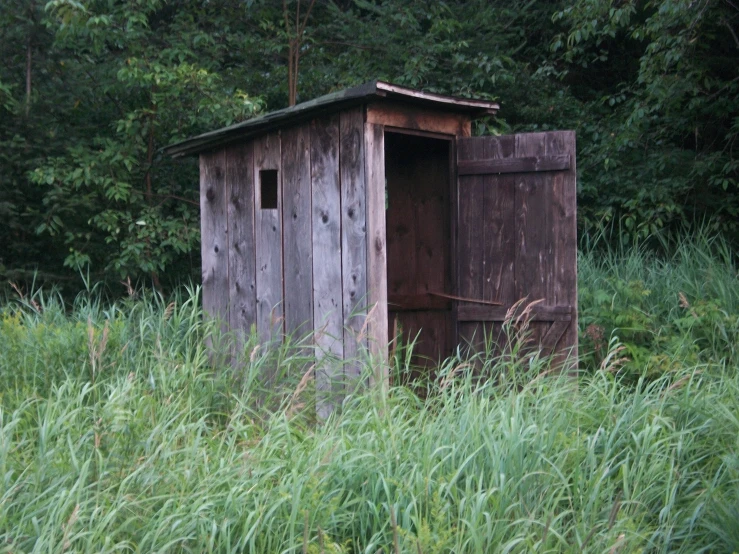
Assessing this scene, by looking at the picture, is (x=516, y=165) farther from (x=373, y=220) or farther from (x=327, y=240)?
(x=327, y=240)

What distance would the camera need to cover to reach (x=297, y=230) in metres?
5.29

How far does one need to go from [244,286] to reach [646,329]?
2.95 metres

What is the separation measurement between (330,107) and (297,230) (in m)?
0.84

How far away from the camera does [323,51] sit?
10180mm

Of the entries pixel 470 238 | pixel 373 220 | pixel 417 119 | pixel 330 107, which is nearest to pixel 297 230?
pixel 373 220

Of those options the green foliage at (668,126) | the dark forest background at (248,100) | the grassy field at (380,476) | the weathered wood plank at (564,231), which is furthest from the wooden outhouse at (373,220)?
the green foliage at (668,126)

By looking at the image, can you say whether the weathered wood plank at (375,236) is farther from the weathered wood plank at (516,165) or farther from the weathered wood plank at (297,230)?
the weathered wood plank at (516,165)

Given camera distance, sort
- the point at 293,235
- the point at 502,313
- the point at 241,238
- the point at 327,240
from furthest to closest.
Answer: the point at 241,238 → the point at 502,313 → the point at 293,235 → the point at 327,240

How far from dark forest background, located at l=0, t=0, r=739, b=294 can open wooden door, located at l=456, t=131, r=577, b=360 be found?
3.30 metres

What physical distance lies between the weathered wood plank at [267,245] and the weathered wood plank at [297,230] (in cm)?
6

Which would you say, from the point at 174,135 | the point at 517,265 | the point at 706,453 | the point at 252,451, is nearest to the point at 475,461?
the point at 252,451

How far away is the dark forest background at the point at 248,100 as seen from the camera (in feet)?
28.0

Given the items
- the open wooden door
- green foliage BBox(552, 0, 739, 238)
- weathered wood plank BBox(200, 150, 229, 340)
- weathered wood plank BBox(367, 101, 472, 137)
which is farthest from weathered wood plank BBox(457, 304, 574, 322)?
green foliage BBox(552, 0, 739, 238)

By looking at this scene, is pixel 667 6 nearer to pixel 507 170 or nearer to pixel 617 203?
pixel 617 203
